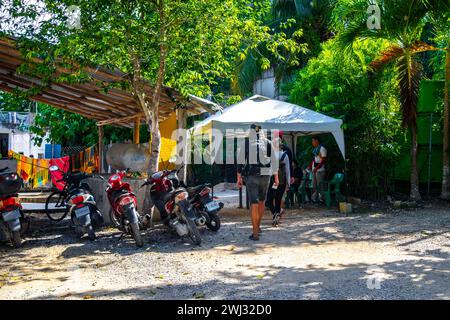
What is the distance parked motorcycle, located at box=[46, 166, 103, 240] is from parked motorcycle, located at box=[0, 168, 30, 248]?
826mm

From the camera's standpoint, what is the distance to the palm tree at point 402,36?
10445 millimetres

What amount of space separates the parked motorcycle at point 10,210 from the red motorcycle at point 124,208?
1401mm

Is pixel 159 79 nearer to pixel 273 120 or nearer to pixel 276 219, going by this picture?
pixel 273 120

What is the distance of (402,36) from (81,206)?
8.21 meters

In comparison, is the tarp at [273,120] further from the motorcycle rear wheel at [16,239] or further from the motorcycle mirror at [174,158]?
the motorcycle rear wheel at [16,239]

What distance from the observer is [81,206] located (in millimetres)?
7492

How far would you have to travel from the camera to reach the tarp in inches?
390

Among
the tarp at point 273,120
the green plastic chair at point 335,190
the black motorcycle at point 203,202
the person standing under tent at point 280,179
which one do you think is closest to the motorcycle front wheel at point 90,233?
the black motorcycle at point 203,202

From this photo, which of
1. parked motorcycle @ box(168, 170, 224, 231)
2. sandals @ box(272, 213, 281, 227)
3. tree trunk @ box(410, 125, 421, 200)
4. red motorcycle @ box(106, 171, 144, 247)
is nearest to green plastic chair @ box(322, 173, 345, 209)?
tree trunk @ box(410, 125, 421, 200)

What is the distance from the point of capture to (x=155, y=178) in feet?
25.2

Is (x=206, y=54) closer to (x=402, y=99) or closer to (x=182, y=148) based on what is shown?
(x=182, y=148)


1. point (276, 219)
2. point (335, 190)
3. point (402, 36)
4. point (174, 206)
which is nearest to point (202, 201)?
point (174, 206)

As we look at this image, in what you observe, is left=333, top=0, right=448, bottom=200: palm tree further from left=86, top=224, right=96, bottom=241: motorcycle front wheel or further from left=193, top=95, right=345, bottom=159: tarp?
left=86, top=224, right=96, bottom=241: motorcycle front wheel

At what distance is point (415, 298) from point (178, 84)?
5530 mm
